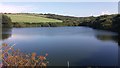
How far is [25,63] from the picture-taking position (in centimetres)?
407

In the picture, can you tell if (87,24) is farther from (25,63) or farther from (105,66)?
(25,63)

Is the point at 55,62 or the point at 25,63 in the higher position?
the point at 25,63

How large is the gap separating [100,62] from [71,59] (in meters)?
1.80

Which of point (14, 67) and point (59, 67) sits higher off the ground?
point (14, 67)

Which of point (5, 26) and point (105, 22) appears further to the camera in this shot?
point (5, 26)

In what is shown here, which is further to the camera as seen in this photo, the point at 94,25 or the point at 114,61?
the point at 94,25

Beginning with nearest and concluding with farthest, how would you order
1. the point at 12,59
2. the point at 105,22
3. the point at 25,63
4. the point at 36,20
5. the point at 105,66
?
the point at 12,59 < the point at 25,63 < the point at 105,66 < the point at 105,22 < the point at 36,20

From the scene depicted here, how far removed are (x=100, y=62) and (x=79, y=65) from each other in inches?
75.2

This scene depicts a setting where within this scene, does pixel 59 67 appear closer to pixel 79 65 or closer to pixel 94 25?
pixel 79 65

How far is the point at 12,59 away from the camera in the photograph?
3.72 meters

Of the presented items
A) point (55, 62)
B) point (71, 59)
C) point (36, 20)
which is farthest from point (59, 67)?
point (36, 20)

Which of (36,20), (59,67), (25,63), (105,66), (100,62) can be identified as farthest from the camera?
(36,20)

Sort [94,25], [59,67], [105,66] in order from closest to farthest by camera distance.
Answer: [59,67]
[105,66]
[94,25]

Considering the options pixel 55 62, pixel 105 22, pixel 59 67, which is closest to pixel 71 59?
pixel 55 62
